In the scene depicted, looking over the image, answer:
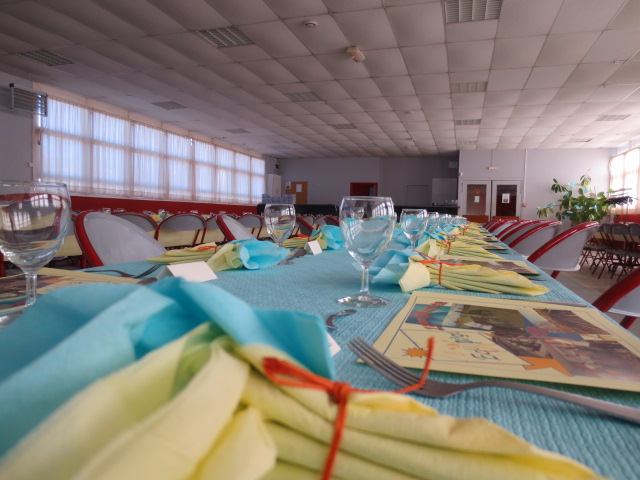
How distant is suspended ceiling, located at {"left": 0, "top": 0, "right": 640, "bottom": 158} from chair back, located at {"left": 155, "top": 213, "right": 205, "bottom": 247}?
97.1 inches

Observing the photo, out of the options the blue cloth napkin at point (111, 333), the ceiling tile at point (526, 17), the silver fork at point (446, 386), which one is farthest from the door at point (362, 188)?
the blue cloth napkin at point (111, 333)

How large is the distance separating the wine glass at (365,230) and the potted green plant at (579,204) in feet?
40.5

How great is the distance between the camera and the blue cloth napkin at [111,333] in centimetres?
23

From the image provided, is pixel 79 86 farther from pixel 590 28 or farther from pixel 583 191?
pixel 583 191

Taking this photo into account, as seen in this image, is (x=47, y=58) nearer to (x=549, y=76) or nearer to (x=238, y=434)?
(x=549, y=76)

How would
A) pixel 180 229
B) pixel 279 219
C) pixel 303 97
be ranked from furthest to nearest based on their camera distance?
pixel 303 97 → pixel 180 229 → pixel 279 219

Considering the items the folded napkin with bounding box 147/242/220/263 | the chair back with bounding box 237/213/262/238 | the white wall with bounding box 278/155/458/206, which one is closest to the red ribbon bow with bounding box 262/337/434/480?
the folded napkin with bounding box 147/242/220/263

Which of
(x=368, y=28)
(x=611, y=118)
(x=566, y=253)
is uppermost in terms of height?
(x=368, y=28)

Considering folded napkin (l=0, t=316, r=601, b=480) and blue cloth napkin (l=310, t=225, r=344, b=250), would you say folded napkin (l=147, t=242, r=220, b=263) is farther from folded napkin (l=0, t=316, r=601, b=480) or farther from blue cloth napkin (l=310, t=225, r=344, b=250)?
folded napkin (l=0, t=316, r=601, b=480)

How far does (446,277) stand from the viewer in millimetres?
927

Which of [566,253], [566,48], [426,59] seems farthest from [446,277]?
[566,48]

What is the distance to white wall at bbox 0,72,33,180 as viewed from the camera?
7402mm

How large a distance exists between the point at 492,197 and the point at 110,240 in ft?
47.9

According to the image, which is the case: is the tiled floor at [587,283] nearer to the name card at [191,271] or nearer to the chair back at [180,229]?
the chair back at [180,229]
